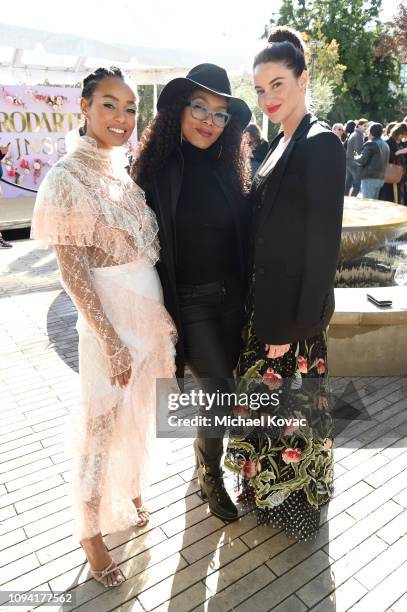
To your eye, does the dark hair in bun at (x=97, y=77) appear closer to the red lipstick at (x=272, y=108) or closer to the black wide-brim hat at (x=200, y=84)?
the black wide-brim hat at (x=200, y=84)

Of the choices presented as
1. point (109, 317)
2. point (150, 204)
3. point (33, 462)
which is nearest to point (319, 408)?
point (109, 317)

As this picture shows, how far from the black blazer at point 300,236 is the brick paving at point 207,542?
3.10ft

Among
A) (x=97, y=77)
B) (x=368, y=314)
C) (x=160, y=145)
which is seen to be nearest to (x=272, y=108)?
(x=160, y=145)

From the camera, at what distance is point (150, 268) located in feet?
5.96

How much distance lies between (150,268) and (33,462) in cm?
146

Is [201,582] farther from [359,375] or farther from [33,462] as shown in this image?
[359,375]

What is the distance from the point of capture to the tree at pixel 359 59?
24922mm

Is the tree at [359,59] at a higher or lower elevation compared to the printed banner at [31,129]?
higher

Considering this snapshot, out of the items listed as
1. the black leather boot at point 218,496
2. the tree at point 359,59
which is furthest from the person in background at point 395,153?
the tree at point 359,59

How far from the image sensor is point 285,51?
1698 mm

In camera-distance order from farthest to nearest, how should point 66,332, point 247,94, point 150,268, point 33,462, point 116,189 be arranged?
point 247,94, point 66,332, point 33,462, point 150,268, point 116,189

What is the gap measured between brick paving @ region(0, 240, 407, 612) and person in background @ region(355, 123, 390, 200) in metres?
5.19

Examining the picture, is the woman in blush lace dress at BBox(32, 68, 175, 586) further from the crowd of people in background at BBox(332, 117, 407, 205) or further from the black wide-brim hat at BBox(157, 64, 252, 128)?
the crowd of people in background at BBox(332, 117, 407, 205)

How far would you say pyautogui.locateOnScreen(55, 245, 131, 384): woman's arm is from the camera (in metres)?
1.57
